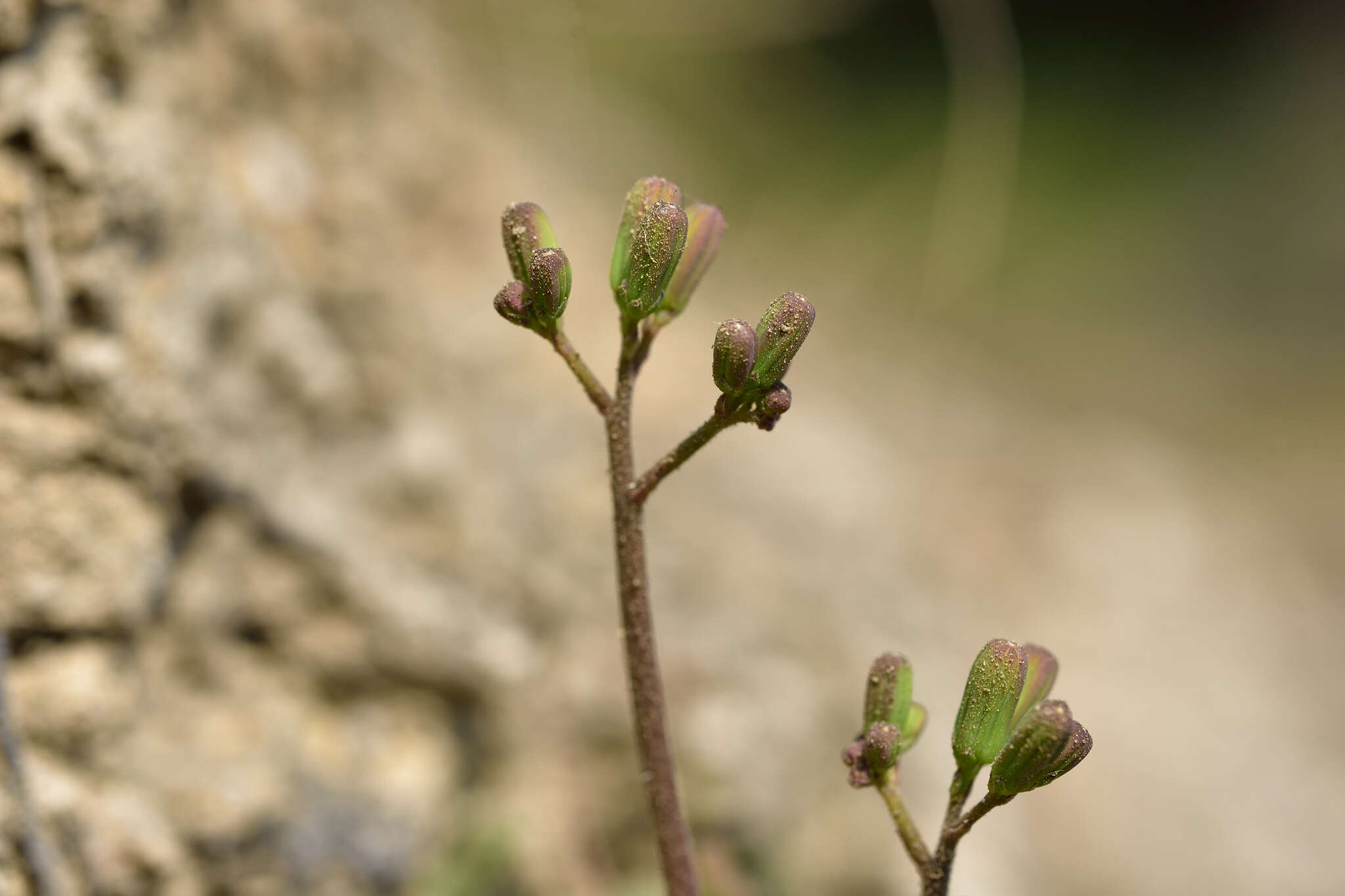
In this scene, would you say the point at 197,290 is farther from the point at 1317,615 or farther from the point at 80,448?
the point at 1317,615

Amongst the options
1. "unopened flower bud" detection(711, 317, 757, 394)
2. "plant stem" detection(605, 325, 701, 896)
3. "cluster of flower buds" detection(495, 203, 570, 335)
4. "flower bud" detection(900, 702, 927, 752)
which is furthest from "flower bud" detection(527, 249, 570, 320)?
"flower bud" detection(900, 702, 927, 752)

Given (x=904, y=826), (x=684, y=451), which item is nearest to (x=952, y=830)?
(x=904, y=826)

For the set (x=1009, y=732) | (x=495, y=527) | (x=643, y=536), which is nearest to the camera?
(x=1009, y=732)

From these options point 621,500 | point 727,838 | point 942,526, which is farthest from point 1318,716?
point 621,500

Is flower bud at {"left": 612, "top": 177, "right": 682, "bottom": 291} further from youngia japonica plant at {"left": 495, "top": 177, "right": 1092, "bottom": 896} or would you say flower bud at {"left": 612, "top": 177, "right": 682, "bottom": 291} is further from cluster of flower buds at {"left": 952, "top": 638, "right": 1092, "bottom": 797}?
cluster of flower buds at {"left": 952, "top": 638, "right": 1092, "bottom": 797}

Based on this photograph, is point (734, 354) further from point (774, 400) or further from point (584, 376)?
point (584, 376)

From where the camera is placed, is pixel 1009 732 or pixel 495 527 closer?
pixel 1009 732

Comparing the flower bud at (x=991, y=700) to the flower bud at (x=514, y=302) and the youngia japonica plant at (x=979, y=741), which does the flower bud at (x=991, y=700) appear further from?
the flower bud at (x=514, y=302)
